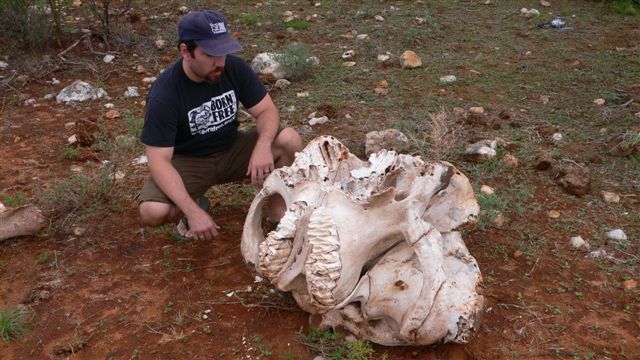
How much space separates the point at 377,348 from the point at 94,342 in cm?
142

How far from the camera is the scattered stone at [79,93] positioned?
5.65 meters

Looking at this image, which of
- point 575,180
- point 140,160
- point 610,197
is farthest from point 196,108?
point 610,197

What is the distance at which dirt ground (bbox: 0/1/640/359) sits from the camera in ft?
9.21

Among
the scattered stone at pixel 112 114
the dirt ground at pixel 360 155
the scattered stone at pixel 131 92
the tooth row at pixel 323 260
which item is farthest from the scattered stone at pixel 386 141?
the scattered stone at pixel 131 92

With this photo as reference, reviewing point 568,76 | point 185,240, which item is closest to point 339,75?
point 568,76

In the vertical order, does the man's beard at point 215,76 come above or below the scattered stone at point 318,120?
above

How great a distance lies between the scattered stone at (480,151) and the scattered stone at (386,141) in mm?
475

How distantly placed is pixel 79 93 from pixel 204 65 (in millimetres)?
3088

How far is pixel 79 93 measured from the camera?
5.68 metres

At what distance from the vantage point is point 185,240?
3.56 m

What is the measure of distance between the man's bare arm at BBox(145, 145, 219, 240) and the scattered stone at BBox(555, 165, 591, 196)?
2439 mm

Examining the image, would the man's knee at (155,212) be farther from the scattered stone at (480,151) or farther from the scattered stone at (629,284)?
the scattered stone at (629,284)

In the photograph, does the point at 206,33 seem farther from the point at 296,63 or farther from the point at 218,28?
the point at 296,63

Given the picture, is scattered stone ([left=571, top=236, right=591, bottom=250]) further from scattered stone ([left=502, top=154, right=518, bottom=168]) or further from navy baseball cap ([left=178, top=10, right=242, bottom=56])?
navy baseball cap ([left=178, top=10, right=242, bottom=56])
